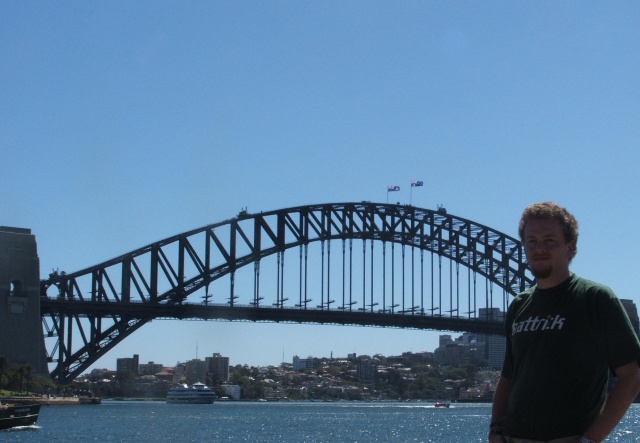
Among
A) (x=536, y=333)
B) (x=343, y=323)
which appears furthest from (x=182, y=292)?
(x=536, y=333)

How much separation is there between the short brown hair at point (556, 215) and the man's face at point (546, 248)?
2 cm

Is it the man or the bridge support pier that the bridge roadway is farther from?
the man

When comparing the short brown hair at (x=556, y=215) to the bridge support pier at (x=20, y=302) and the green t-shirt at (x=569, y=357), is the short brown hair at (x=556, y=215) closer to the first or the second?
the green t-shirt at (x=569, y=357)

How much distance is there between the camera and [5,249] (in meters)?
74.6

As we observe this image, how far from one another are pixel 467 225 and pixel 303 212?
630 inches

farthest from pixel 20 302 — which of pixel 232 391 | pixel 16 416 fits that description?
pixel 232 391

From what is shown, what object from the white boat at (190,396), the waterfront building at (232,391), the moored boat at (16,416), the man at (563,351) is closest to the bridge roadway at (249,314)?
the moored boat at (16,416)

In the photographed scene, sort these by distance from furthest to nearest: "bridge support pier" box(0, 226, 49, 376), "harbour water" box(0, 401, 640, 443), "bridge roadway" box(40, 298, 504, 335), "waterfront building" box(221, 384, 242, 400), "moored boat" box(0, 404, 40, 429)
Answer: "waterfront building" box(221, 384, 242, 400)
"bridge roadway" box(40, 298, 504, 335)
"bridge support pier" box(0, 226, 49, 376)
"moored boat" box(0, 404, 40, 429)
"harbour water" box(0, 401, 640, 443)

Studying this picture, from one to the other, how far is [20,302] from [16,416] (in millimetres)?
20366

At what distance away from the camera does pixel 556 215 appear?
219 inches

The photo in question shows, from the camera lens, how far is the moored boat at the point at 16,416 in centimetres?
5450

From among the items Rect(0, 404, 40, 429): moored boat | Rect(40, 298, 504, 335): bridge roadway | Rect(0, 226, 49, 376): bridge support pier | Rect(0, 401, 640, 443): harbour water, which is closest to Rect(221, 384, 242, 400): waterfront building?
Rect(40, 298, 504, 335): bridge roadway

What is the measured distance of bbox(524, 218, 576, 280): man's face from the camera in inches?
219

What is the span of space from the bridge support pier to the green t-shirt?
7110 centimetres
